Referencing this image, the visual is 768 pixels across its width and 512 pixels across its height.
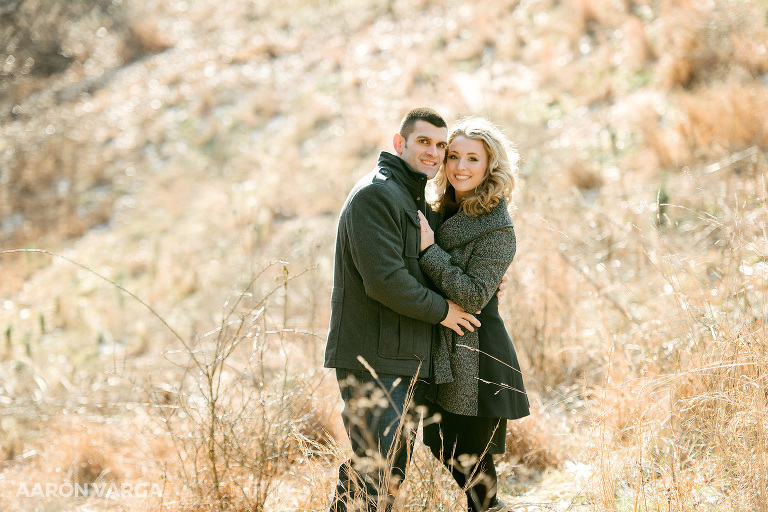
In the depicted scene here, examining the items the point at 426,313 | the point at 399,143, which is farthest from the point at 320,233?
the point at 426,313

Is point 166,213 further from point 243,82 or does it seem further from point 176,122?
point 243,82

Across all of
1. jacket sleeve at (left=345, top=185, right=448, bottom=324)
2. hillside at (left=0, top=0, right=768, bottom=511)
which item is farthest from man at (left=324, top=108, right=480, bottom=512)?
hillside at (left=0, top=0, right=768, bottom=511)

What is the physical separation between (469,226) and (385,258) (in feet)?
1.68

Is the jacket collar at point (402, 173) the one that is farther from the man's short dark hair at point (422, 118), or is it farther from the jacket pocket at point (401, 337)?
the jacket pocket at point (401, 337)

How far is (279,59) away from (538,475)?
1274cm

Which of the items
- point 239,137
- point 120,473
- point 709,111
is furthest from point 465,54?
point 120,473

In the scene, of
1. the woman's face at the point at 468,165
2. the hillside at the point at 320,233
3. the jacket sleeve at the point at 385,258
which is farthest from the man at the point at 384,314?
the hillside at the point at 320,233

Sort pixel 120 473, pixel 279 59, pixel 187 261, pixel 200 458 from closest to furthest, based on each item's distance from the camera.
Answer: pixel 200 458 < pixel 120 473 < pixel 187 261 < pixel 279 59

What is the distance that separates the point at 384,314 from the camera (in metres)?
2.70

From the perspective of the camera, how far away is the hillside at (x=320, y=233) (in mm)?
3029

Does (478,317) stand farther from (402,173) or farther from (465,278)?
(402,173)

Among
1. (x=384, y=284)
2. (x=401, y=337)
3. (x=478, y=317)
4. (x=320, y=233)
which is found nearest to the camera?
(x=384, y=284)

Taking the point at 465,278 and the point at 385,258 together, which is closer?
the point at 385,258

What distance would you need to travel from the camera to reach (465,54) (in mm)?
11391
